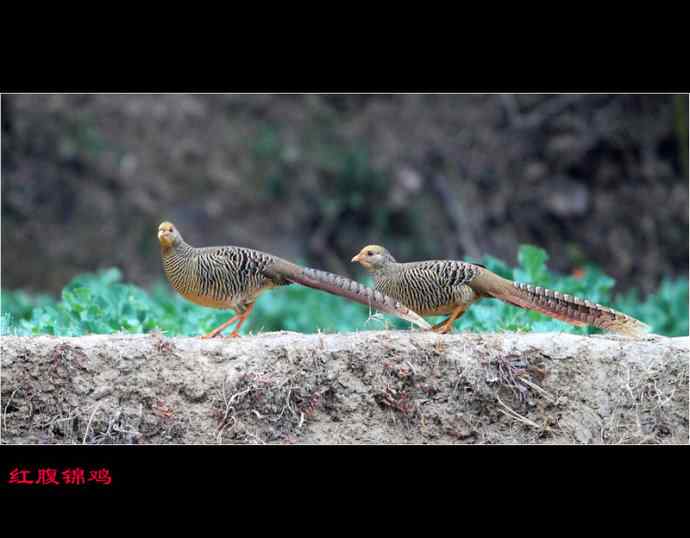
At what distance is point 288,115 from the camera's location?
15.1 meters

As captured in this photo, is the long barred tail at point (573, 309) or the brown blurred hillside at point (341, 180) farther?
the brown blurred hillside at point (341, 180)

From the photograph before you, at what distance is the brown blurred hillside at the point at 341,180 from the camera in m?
14.2

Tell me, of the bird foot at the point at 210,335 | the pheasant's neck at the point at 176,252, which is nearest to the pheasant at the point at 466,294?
the bird foot at the point at 210,335

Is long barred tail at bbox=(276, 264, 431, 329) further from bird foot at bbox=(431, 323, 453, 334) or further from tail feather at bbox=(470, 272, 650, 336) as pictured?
tail feather at bbox=(470, 272, 650, 336)

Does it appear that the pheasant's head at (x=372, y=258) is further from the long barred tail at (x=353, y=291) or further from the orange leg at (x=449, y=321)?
the orange leg at (x=449, y=321)

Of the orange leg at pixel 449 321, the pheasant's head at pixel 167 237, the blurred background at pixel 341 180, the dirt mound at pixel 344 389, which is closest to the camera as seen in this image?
the dirt mound at pixel 344 389

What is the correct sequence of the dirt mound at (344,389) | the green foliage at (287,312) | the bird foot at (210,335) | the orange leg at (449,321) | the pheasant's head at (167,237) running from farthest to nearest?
the green foliage at (287,312), the pheasant's head at (167,237), the orange leg at (449,321), the bird foot at (210,335), the dirt mound at (344,389)

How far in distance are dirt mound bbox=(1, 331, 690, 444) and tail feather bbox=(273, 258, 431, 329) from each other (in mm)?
259

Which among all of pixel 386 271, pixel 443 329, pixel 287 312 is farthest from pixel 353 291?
pixel 287 312

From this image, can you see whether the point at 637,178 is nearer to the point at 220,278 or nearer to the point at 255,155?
the point at 255,155

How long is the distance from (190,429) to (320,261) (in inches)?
351

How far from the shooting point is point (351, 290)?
6.66m

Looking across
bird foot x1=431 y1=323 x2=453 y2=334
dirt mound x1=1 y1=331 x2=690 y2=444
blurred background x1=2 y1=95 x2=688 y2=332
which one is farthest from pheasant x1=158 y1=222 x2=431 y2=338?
blurred background x1=2 y1=95 x2=688 y2=332

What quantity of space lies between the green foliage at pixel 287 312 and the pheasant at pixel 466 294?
267 millimetres
